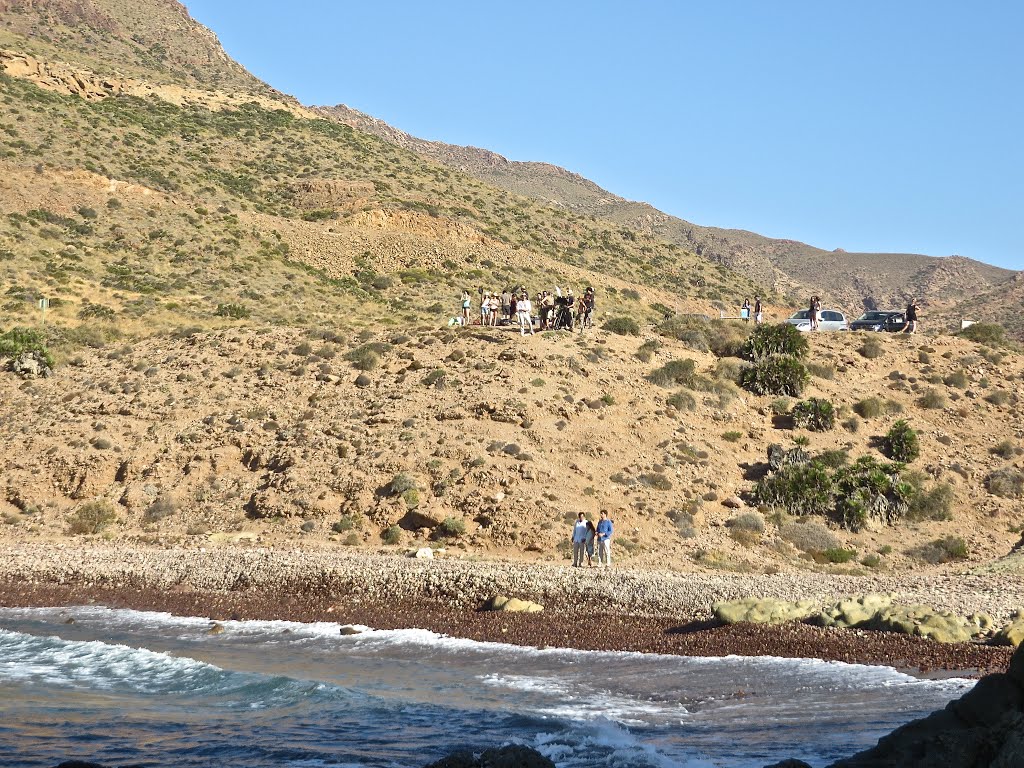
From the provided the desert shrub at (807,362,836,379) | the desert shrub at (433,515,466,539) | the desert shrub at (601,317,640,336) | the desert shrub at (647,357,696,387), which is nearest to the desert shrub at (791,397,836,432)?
the desert shrub at (807,362,836,379)

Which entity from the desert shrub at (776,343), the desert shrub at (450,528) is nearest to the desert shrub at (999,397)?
the desert shrub at (776,343)

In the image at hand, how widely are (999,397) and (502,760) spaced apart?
30593mm

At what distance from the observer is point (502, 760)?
8.99m

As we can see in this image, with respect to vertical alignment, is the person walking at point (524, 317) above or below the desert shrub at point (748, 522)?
above

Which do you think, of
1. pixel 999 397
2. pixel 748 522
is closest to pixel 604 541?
pixel 748 522

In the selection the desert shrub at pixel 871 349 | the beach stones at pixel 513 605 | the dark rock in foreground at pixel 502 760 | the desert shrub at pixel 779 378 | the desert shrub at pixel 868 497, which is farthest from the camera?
the desert shrub at pixel 871 349

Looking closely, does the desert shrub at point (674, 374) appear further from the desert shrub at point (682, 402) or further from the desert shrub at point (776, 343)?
the desert shrub at point (776, 343)

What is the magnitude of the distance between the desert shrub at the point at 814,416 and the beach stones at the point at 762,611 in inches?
531

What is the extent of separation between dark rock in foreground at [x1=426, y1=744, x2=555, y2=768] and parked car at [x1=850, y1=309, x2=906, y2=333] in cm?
3665

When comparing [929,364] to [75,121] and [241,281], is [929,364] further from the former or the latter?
[75,121]

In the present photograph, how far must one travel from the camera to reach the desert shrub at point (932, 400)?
33.5 metres

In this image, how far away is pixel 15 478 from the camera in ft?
98.0

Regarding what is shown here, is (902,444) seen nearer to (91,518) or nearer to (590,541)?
(590,541)

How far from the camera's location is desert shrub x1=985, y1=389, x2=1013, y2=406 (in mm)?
34188
